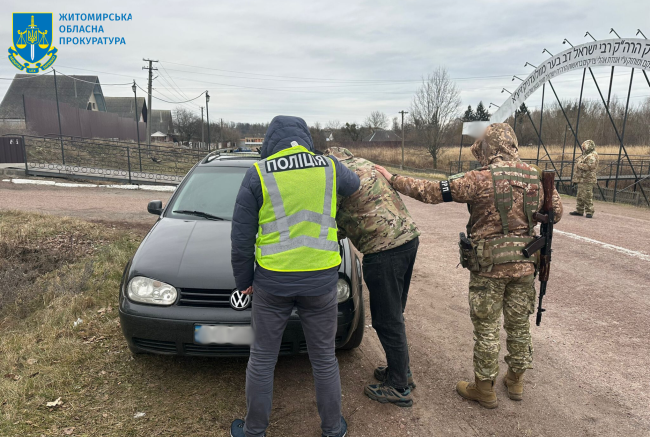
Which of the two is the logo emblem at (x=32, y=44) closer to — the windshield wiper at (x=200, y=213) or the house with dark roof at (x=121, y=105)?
the windshield wiper at (x=200, y=213)

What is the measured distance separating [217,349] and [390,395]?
1.22m

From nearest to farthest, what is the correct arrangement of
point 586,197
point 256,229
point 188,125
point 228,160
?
point 256,229, point 228,160, point 586,197, point 188,125

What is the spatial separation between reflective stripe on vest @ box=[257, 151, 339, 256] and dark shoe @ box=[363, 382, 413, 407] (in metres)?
1.25

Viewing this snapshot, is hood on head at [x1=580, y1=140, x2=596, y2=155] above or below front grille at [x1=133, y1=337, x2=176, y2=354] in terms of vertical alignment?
above

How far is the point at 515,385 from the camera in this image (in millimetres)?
2973

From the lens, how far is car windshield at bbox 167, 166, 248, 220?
13.1 feet

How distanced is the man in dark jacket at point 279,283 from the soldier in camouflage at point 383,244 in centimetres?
28

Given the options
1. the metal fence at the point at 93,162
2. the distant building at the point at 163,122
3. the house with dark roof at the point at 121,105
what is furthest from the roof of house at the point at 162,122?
the metal fence at the point at 93,162

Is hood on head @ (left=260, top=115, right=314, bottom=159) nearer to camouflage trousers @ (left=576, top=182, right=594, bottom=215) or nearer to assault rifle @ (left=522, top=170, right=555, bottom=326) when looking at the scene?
assault rifle @ (left=522, top=170, right=555, bottom=326)

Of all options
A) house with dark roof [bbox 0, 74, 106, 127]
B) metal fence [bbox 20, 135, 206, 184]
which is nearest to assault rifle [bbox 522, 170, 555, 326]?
metal fence [bbox 20, 135, 206, 184]

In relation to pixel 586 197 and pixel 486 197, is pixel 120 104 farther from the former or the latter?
pixel 486 197

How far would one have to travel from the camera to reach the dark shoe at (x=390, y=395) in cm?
285

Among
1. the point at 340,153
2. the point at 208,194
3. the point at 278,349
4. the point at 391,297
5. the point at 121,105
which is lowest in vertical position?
the point at 278,349

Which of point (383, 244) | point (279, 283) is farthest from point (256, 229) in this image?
point (383, 244)
